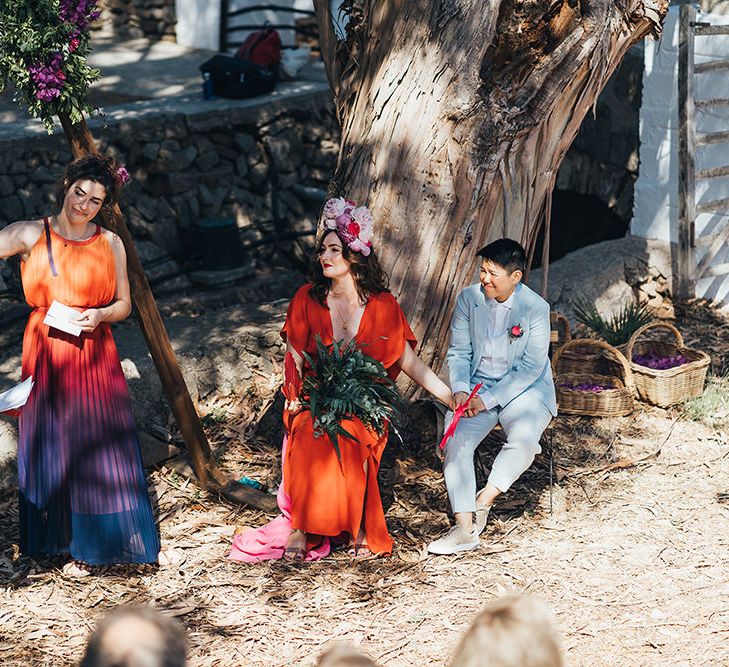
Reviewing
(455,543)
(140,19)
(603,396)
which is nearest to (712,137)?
(603,396)

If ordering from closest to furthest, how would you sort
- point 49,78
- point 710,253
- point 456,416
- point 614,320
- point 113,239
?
point 49,78 < point 113,239 < point 456,416 < point 614,320 < point 710,253

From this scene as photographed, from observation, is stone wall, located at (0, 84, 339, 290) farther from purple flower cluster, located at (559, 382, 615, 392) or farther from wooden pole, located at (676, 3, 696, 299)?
purple flower cluster, located at (559, 382, 615, 392)

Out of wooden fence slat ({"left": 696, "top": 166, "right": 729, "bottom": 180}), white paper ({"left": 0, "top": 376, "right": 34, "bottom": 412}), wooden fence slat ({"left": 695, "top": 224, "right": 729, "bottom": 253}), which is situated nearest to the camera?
white paper ({"left": 0, "top": 376, "right": 34, "bottom": 412})

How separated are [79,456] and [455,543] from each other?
1833 mm

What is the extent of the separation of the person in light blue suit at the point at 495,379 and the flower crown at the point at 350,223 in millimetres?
587

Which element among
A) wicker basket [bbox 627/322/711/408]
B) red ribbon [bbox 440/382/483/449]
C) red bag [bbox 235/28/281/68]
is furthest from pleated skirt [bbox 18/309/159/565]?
red bag [bbox 235/28/281/68]

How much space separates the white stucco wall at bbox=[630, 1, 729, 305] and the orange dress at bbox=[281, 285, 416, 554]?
158 inches

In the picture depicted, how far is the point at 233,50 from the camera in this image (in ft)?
49.9

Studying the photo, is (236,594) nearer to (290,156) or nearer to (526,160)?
(526,160)

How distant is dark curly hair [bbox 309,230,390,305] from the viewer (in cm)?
542

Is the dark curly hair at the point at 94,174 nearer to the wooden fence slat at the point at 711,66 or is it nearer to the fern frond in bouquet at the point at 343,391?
A: the fern frond in bouquet at the point at 343,391

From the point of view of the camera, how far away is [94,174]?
5.08 meters

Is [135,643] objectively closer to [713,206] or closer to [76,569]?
[76,569]

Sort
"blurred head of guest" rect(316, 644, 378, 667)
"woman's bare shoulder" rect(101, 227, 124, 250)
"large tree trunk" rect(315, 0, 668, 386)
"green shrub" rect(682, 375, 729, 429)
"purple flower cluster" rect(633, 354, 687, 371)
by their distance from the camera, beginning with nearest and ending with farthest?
"blurred head of guest" rect(316, 644, 378, 667)
"woman's bare shoulder" rect(101, 227, 124, 250)
"large tree trunk" rect(315, 0, 668, 386)
"green shrub" rect(682, 375, 729, 429)
"purple flower cluster" rect(633, 354, 687, 371)
